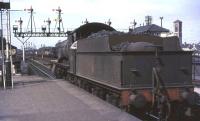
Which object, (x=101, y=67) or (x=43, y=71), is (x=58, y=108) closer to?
(x=101, y=67)

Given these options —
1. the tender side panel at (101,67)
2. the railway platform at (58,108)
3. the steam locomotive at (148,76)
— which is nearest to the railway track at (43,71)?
the tender side panel at (101,67)

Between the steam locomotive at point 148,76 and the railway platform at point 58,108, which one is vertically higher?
the steam locomotive at point 148,76

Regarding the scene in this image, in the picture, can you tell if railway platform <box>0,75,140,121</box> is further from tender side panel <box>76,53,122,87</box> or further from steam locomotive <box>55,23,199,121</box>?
tender side panel <box>76,53,122,87</box>

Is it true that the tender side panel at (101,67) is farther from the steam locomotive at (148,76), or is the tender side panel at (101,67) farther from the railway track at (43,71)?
the railway track at (43,71)

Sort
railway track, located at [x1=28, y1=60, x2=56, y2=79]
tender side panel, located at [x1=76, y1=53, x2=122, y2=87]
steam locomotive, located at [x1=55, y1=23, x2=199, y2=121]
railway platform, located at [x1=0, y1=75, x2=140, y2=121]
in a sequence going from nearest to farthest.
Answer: railway platform, located at [x1=0, y1=75, x2=140, y2=121] → steam locomotive, located at [x1=55, y1=23, x2=199, y2=121] → tender side panel, located at [x1=76, y1=53, x2=122, y2=87] → railway track, located at [x1=28, y1=60, x2=56, y2=79]

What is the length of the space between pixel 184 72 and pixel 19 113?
16.3 ft

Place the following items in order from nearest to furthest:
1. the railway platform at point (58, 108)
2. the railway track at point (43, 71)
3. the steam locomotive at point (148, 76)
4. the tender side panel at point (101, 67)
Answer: the railway platform at point (58, 108) < the steam locomotive at point (148, 76) < the tender side panel at point (101, 67) < the railway track at point (43, 71)

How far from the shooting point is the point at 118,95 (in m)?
12.5

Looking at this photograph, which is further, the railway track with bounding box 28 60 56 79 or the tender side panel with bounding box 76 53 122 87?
the railway track with bounding box 28 60 56 79

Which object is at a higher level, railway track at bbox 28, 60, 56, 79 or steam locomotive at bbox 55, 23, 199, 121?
steam locomotive at bbox 55, 23, 199, 121

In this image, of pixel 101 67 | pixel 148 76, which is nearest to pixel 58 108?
pixel 101 67

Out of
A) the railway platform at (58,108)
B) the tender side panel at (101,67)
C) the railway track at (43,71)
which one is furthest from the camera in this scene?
the railway track at (43,71)

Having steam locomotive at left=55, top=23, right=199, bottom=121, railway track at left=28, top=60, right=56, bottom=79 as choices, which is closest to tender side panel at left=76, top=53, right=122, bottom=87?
steam locomotive at left=55, top=23, right=199, bottom=121

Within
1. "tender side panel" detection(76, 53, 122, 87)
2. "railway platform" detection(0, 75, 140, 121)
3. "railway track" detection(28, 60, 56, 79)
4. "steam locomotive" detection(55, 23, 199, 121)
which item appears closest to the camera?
"railway platform" detection(0, 75, 140, 121)
